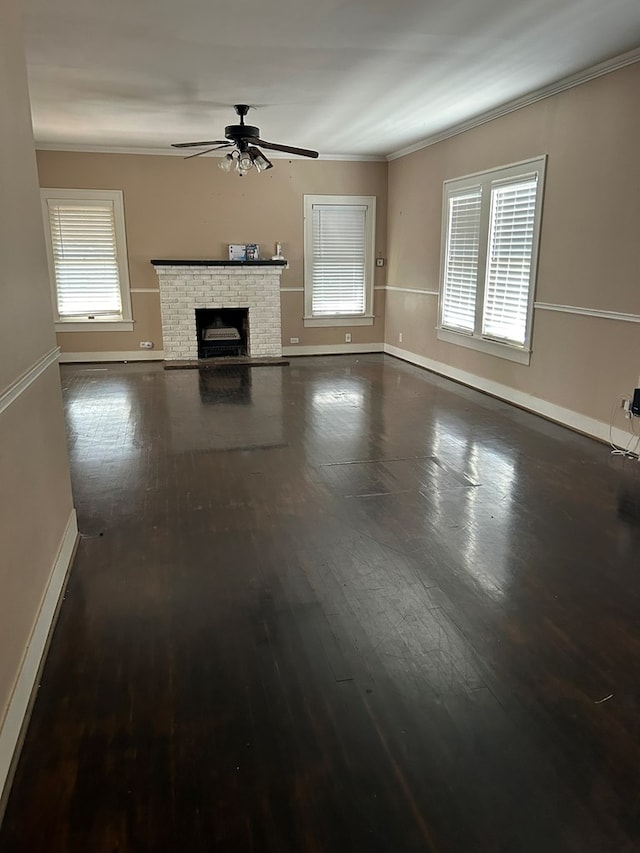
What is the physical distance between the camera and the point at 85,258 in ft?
27.2

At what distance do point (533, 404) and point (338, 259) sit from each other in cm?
439

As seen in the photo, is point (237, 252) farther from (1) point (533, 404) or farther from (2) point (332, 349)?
(1) point (533, 404)

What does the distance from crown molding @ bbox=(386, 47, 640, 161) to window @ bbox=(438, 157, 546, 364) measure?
52 centimetres

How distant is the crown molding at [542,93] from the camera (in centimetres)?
441

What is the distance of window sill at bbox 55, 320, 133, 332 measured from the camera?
840cm

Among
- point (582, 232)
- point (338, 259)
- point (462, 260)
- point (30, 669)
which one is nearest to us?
point (30, 669)

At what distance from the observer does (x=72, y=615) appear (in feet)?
8.27

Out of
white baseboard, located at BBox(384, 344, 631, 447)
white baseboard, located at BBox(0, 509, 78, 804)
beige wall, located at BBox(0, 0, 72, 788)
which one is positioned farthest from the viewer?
white baseboard, located at BBox(384, 344, 631, 447)

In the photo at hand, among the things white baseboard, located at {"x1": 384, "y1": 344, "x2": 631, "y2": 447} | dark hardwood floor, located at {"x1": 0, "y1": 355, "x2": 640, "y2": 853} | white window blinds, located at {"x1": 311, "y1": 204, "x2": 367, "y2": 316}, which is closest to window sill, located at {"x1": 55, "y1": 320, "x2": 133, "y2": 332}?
white window blinds, located at {"x1": 311, "y1": 204, "x2": 367, "y2": 316}

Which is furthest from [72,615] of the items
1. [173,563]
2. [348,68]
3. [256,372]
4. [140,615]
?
[256,372]

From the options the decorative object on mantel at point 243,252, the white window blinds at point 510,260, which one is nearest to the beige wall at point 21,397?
the white window blinds at point 510,260

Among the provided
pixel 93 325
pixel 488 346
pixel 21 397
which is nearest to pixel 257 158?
pixel 488 346

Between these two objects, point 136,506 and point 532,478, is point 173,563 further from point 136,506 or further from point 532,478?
point 532,478

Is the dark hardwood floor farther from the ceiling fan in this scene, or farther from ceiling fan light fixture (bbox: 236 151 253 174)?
ceiling fan light fixture (bbox: 236 151 253 174)
